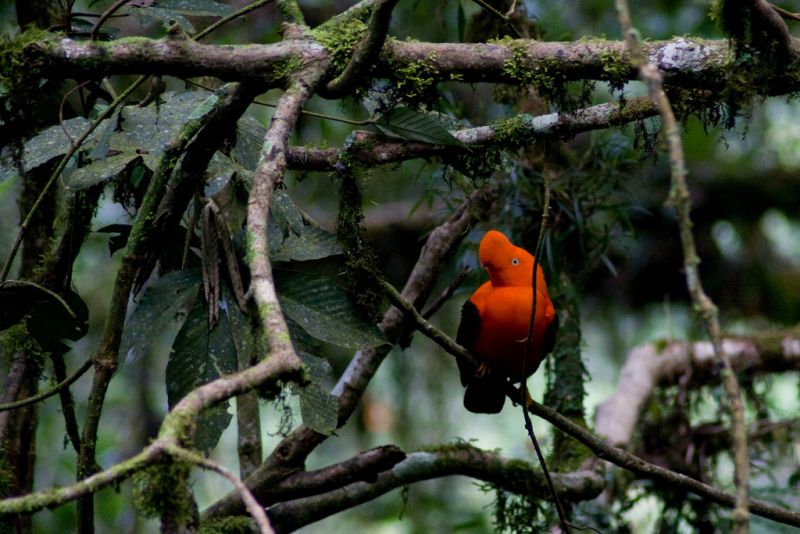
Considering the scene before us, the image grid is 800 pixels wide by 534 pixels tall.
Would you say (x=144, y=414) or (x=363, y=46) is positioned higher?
(x=144, y=414)

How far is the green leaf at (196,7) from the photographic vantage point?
8.57 feet

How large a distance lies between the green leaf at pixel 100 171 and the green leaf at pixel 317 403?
677 mm

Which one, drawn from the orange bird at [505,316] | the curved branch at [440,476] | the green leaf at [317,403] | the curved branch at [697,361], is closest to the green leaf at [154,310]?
the green leaf at [317,403]

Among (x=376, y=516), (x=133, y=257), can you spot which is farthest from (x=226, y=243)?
(x=376, y=516)

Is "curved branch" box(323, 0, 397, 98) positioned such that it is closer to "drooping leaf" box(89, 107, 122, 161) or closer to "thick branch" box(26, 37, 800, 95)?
"thick branch" box(26, 37, 800, 95)

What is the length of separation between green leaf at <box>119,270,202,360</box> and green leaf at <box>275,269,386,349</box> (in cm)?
24

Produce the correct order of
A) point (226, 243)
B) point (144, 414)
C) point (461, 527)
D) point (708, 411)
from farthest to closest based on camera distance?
1. point (144, 414)
2. point (708, 411)
3. point (461, 527)
4. point (226, 243)

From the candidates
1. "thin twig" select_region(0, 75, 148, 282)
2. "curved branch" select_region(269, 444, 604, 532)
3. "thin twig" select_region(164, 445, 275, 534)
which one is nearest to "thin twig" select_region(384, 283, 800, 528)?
"curved branch" select_region(269, 444, 604, 532)

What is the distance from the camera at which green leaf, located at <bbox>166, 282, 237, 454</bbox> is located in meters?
2.18

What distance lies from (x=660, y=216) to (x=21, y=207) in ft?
14.0

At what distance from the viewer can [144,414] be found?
211 inches

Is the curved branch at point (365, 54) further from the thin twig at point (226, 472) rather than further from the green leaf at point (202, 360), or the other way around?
the thin twig at point (226, 472)

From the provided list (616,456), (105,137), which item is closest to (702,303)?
(616,456)

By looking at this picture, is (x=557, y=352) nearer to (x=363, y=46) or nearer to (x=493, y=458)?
(x=493, y=458)
